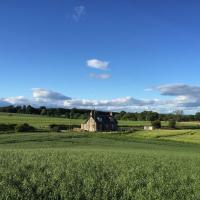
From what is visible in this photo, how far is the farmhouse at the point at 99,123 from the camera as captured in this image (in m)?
150

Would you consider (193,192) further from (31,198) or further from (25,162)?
(25,162)

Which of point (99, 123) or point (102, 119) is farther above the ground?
point (102, 119)

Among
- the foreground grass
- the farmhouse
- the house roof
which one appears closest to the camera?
the foreground grass

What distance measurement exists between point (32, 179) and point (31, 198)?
1.92 meters

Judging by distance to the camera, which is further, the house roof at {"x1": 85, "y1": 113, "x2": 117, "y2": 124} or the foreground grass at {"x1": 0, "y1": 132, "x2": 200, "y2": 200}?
the house roof at {"x1": 85, "y1": 113, "x2": 117, "y2": 124}

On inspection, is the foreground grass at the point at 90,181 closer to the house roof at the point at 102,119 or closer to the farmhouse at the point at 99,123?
the farmhouse at the point at 99,123

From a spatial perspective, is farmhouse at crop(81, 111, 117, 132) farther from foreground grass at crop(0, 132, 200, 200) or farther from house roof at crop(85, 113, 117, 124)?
foreground grass at crop(0, 132, 200, 200)

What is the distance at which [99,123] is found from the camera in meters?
152

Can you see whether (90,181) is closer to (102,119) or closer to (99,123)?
(99,123)

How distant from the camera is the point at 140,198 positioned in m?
14.5

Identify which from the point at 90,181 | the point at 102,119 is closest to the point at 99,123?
the point at 102,119

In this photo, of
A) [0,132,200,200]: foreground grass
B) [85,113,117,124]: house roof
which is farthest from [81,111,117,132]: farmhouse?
[0,132,200,200]: foreground grass

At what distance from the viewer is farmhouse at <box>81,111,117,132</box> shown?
150 meters

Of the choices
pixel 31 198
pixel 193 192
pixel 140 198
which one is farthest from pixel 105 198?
pixel 193 192
